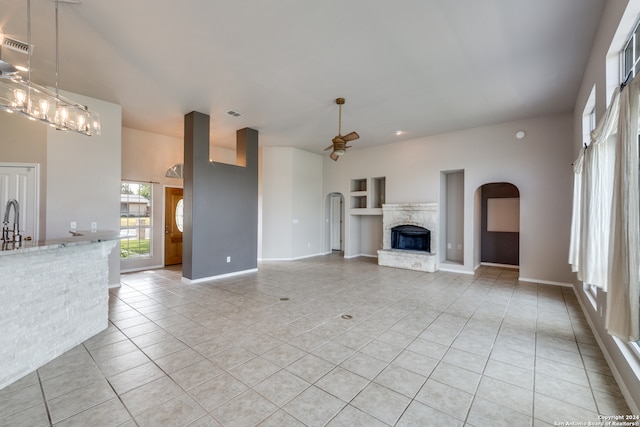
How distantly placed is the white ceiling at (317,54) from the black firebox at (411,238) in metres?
3.04

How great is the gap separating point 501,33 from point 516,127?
356cm

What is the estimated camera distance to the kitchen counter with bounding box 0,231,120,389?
228 cm

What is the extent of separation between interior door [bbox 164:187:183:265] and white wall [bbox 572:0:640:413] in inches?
326

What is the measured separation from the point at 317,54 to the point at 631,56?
10.4 feet

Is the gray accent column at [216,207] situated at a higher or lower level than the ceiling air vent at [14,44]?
lower

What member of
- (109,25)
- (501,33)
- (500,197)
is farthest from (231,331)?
(500,197)

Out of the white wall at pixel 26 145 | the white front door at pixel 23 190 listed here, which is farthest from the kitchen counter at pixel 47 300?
the white front door at pixel 23 190

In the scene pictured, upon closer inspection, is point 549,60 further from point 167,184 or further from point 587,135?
point 167,184

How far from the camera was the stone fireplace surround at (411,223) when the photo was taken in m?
6.71

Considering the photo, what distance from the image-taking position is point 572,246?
411 centimetres

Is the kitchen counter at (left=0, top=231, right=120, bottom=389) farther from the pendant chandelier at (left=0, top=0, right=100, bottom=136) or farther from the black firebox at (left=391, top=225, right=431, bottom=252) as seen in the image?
the black firebox at (left=391, top=225, right=431, bottom=252)

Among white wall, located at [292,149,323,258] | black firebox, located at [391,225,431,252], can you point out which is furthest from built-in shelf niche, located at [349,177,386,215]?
white wall, located at [292,149,323,258]

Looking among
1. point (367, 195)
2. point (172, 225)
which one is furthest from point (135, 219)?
point (367, 195)

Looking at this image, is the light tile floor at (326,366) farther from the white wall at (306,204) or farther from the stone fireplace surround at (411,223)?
the white wall at (306,204)
